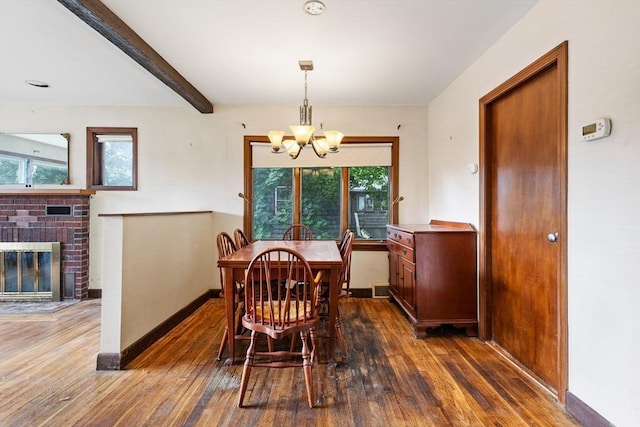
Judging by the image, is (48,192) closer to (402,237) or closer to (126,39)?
(126,39)

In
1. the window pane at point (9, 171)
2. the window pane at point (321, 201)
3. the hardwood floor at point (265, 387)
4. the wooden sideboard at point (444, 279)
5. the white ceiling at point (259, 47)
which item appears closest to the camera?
the hardwood floor at point (265, 387)

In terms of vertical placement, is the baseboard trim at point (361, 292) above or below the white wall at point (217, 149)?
below

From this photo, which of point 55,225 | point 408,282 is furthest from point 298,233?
point 55,225

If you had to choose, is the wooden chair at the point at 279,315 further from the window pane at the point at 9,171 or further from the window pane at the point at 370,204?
the window pane at the point at 9,171

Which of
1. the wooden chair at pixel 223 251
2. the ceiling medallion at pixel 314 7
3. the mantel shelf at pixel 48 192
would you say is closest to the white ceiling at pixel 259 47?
the ceiling medallion at pixel 314 7

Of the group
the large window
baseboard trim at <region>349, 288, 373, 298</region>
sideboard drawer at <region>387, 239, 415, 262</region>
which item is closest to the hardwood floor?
sideboard drawer at <region>387, 239, 415, 262</region>

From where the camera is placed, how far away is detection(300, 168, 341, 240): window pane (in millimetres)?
4195

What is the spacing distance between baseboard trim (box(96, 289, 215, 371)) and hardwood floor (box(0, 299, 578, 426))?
51 millimetres

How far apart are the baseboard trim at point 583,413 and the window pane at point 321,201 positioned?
2859 millimetres

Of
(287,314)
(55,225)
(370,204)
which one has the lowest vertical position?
(287,314)

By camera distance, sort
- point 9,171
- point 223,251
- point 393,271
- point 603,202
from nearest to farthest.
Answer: point 603,202
point 223,251
point 393,271
point 9,171

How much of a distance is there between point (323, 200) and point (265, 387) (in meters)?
2.61

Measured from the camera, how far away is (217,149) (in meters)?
4.13

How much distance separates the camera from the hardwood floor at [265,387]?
171cm
